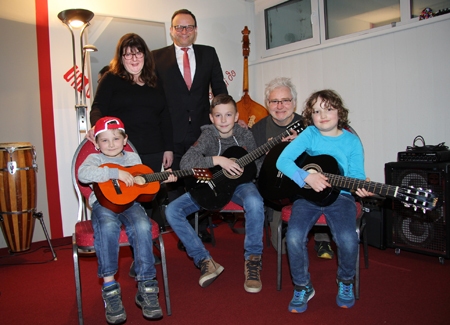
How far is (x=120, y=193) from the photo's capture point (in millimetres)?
1995

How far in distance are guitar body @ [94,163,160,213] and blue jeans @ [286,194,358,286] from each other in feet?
2.64

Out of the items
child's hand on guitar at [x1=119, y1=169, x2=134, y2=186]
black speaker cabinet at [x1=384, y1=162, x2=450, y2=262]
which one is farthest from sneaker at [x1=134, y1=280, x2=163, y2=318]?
black speaker cabinet at [x1=384, y1=162, x2=450, y2=262]

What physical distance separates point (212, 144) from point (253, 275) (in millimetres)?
876

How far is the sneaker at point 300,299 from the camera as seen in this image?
1.97 metres

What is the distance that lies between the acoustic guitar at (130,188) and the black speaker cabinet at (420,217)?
1527mm

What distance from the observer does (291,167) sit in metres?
2.09

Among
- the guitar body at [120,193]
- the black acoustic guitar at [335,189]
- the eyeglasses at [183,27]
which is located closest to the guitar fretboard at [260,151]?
the black acoustic guitar at [335,189]

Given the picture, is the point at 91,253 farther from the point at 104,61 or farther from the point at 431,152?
the point at 431,152

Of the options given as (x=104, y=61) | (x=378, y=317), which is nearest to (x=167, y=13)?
(x=104, y=61)

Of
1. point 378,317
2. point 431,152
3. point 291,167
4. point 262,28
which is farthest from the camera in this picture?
point 262,28

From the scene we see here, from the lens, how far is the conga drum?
3.02 meters

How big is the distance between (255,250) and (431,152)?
144 centimetres

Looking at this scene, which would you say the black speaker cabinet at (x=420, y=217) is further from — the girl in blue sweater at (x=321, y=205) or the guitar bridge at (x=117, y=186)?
the guitar bridge at (x=117, y=186)

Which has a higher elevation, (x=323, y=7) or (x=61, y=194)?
(x=323, y=7)
